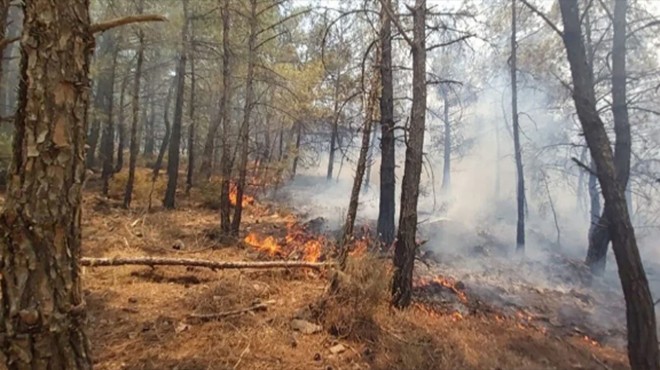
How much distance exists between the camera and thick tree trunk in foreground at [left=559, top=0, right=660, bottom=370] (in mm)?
4875

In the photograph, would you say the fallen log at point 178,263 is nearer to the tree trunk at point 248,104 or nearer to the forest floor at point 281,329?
the forest floor at point 281,329

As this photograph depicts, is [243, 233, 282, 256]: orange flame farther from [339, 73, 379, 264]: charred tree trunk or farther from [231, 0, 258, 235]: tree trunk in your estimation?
[339, 73, 379, 264]: charred tree trunk

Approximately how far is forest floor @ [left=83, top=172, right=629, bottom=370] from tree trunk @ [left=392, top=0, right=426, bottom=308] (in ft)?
1.39

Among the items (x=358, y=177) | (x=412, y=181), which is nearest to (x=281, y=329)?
(x=358, y=177)

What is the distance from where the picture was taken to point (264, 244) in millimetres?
8734

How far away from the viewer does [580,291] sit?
10.5 meters

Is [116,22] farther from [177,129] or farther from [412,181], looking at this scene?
[177,129]

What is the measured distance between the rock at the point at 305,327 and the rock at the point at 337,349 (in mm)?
386

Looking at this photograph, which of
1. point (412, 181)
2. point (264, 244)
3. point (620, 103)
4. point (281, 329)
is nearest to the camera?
point (281, 329)

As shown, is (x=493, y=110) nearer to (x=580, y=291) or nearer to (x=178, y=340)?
(x=580, y=291)

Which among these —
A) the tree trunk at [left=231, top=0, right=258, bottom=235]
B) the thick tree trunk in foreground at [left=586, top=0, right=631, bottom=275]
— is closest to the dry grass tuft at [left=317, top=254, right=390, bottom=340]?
the tree trunk at [left=231, top=0, right=258, bottom=235]

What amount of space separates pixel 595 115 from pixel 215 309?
19.3 ft

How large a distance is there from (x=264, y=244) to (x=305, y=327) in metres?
4.19

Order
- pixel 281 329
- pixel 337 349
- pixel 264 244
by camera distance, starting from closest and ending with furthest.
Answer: pixel 337 349, pixel 281 329, pixel 264 244
